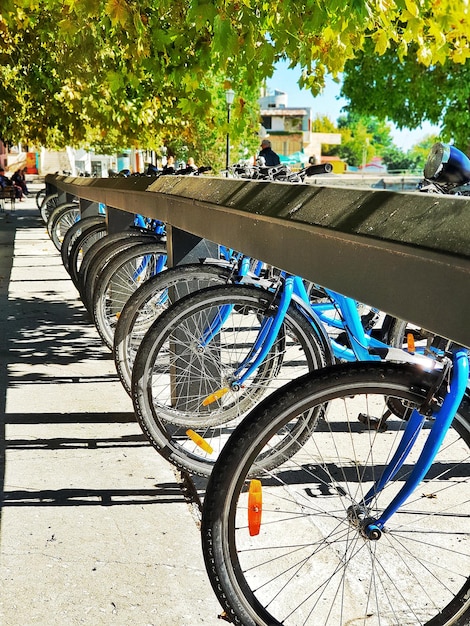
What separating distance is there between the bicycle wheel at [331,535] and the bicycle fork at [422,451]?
28 millimetres

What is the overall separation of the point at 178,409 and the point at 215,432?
0.22 m

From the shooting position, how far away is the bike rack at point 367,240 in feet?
6.71

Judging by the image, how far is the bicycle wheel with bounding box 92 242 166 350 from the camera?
5.45 m

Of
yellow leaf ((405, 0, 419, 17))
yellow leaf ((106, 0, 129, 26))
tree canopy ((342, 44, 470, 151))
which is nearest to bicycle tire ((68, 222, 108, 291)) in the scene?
yellow leaf ((106, 0, 129, 26))

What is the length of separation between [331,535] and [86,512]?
1192 mm

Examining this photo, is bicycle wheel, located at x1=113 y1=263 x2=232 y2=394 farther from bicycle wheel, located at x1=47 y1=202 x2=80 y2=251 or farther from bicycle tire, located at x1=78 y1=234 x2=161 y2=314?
bicycle wheel, located at x1=47 y1=202 x2=80 y2=251

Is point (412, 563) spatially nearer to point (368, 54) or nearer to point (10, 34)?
point (10, 34)

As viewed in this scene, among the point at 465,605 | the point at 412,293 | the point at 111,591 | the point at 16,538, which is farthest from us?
the point at 16,538

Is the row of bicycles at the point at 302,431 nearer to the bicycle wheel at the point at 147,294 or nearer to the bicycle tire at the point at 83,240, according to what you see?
the bicycle wheel at the point at 147,294

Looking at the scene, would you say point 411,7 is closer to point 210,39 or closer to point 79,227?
point 210,39

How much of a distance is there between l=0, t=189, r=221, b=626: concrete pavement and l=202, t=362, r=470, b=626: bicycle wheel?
0.28 meters

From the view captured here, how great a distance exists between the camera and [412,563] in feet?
10.6

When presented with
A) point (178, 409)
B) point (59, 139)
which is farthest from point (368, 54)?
point (178, 409)

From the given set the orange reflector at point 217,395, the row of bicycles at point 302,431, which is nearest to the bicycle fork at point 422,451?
the row of bicycles at point 302,431
